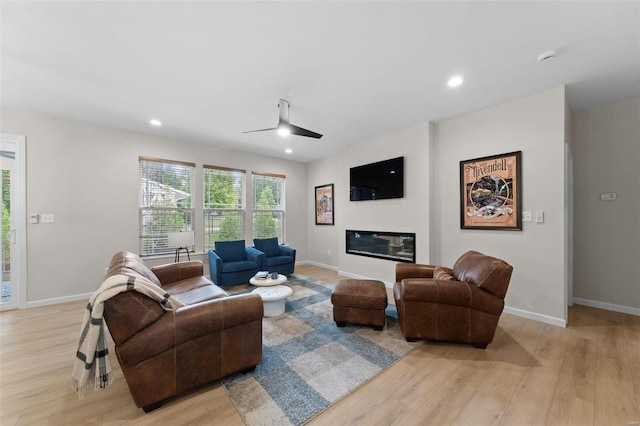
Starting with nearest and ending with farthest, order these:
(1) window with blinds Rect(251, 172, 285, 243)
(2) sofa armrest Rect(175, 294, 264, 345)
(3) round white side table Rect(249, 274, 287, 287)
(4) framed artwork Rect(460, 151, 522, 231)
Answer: (2) sofa armrest Rect(175, 294, 264, 345), (4) framed artwork Rect(460, 151, 522, 231), (3) round white side table Rect(249, 274, 287, 287), (1) window with blinds Rect(251, 172, 285, 243)

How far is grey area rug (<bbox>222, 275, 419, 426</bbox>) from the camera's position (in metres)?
1.65

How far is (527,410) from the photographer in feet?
5.29

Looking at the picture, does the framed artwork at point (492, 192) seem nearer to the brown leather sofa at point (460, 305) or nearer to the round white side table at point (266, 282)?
the brown leather sofa at point (460, 305)

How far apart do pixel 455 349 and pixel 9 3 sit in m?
4.49

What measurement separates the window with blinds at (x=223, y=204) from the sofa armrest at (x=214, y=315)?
3512mm

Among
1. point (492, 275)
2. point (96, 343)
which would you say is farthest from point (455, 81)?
point (96, 343)

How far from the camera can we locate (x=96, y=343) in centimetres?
149

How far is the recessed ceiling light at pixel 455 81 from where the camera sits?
8.51 feet

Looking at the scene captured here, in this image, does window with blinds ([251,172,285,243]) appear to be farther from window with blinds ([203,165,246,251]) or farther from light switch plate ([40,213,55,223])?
light switch plate ([40,213,55,223])

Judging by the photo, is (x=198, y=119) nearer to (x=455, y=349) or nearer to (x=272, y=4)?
(x=272, y=4)

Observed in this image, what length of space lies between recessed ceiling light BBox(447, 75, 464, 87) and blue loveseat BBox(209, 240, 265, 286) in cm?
394

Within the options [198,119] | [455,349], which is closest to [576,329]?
[455,349]

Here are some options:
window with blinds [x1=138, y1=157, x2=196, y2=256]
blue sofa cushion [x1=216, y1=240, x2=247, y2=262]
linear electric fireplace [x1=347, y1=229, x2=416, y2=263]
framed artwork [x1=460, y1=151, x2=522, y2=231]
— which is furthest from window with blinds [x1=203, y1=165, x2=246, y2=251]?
framed artwork [x1=460, y1=151, x2=522, y2=231]

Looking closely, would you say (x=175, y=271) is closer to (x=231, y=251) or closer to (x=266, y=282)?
(x=266, y=282)
